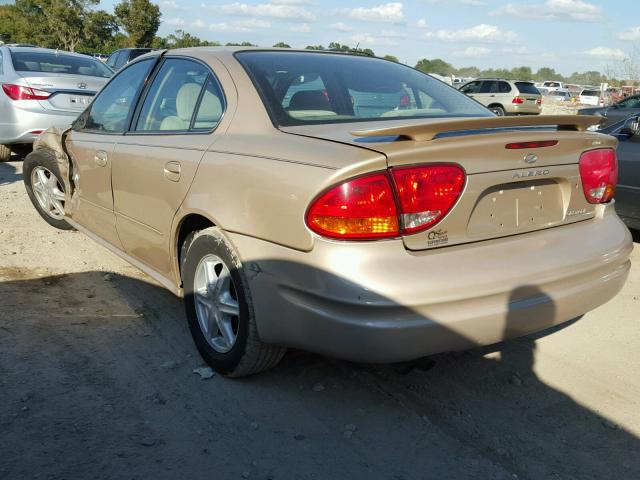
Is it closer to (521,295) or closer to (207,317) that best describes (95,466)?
(207,317)

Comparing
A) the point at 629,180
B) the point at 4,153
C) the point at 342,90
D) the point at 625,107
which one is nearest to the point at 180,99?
the point at 342,90

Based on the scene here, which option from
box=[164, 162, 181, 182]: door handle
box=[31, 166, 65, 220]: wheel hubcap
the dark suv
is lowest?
box=[31, 166, 65, 220]: wheel hubcap

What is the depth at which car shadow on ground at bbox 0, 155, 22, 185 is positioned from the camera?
7930mm

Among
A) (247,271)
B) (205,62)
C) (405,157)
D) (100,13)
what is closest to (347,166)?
(405,157)

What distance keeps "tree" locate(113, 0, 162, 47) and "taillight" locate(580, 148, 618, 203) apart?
51.6 m

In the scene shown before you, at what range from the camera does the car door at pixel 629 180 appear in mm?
5391

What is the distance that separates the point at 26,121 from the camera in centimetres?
820

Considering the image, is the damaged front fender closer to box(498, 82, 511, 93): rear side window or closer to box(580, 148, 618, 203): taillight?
box(580, 148, 618, 203): taillight

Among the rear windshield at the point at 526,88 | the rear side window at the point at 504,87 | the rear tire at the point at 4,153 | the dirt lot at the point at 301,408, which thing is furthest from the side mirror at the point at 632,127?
the rear side window at the point at 504,87

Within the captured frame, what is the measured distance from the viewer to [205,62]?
11.2 ft

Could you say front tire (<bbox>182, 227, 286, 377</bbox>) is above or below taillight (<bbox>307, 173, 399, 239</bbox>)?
below

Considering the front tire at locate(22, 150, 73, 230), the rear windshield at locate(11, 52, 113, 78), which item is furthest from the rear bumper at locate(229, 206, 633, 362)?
the rear windshield at locate(11, 52, 113, 78)

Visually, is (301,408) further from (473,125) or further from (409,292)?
(473,125)

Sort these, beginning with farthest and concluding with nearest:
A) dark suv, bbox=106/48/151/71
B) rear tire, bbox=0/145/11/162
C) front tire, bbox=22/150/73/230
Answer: dark suv, bbox=106/48/151/71 → rear tire, bbox=0/145/11/162 → front tire, bbox=22/150/73/230
